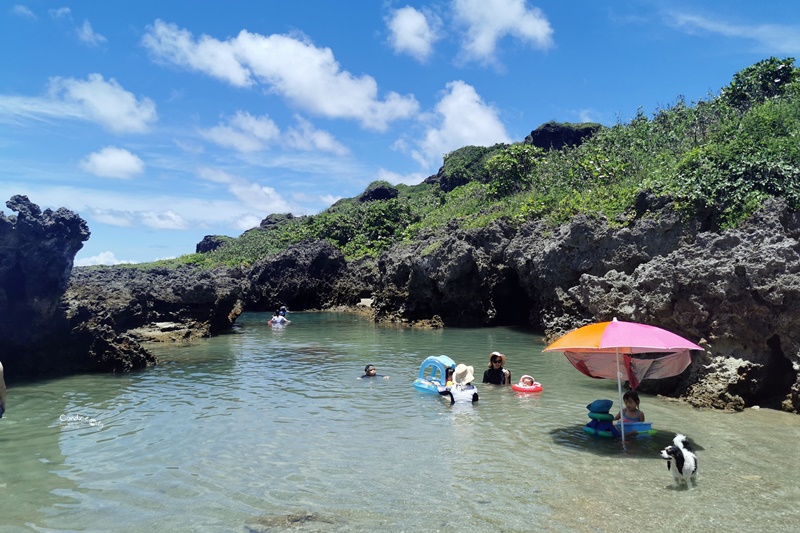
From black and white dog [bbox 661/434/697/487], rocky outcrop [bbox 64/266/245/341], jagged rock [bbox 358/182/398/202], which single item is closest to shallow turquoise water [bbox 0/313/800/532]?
black and white dog [bbox 661/434/697/487]

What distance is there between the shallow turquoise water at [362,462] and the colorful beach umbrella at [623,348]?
46.6 inches

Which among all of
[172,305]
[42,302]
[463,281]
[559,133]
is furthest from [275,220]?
[42,302]

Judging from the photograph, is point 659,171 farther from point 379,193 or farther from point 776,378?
point 379,193

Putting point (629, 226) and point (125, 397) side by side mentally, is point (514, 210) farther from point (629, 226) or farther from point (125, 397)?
point (125, 397)

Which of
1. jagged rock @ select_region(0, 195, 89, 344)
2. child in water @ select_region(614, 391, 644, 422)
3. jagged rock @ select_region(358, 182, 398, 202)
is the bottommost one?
child in water @ select_region(614, 391, 644, 422)

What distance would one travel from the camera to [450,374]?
14.9 meters

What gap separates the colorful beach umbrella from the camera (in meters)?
9.23

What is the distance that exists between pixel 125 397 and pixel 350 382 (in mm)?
5828

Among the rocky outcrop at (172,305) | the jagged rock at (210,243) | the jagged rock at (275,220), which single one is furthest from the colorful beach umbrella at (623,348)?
the jagged rock at (210,243)

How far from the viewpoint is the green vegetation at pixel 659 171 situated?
17938mm

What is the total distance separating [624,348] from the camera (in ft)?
34.6

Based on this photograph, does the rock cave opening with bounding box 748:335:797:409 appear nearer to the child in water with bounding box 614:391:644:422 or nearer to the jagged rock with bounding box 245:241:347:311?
the child in water with bounding box 614:391:644:422

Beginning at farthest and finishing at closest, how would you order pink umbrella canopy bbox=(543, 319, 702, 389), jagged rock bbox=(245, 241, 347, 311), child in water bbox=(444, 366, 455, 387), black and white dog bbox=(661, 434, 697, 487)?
jagged rock bbox=(245, 241, 347, 311), child in water bbox=(444, 366, 455, 387), pink umbrella canopy bbox=(543, 319, 702, 389), black and white dog bbox=(661, 434, 697, 487)

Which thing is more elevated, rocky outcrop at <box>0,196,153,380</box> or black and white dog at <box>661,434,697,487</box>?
rocky outcrop at <box>0,196,153,380</box>
